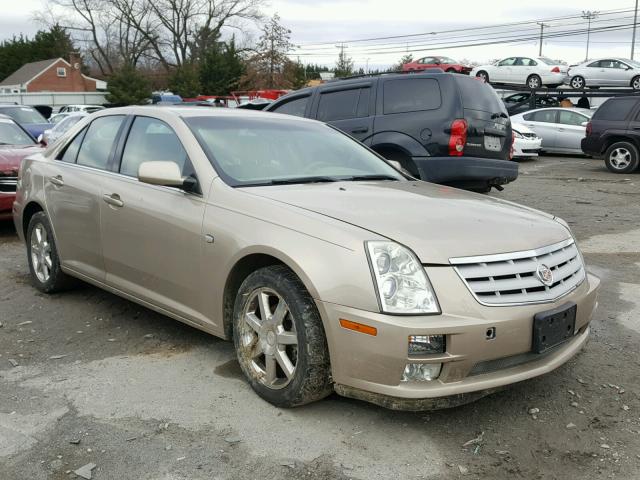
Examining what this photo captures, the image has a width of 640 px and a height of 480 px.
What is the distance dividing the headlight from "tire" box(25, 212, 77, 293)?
3.21 m

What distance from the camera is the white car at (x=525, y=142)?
61.7 feet

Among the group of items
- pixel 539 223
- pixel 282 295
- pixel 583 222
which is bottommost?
pixel 583 222

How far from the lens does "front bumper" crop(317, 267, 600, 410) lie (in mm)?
2959

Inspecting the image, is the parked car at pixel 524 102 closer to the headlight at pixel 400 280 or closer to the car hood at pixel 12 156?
the car hood at pixel 12 156

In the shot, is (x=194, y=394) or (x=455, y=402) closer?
(x=455, y=402)

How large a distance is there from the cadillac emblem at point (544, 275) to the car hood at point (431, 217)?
0.11m

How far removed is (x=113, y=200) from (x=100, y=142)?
0.78 m

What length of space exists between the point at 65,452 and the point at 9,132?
7.82 meters

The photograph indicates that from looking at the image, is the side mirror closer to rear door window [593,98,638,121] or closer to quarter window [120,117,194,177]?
quarter window [120,117,194,177]

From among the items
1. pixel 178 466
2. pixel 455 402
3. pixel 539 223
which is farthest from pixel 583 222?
pixel 178 466

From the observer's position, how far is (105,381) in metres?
3.85

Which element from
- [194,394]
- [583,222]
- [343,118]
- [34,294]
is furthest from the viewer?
[583,222]

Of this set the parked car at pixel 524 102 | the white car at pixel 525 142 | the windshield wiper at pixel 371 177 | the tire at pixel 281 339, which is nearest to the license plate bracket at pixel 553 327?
the tire at pixel 281 339

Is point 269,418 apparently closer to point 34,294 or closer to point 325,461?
point 325,461
